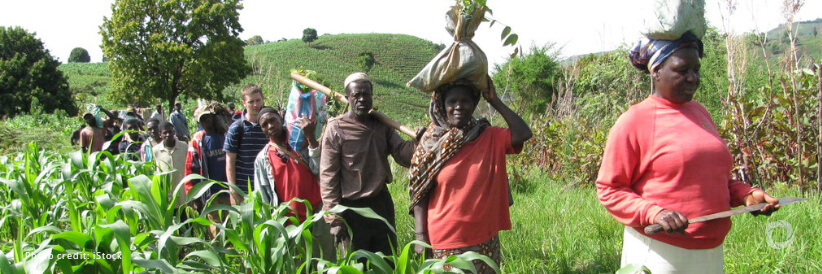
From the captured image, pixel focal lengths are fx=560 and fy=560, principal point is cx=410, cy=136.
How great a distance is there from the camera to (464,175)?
2490mm

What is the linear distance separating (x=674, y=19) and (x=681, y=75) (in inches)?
7.7

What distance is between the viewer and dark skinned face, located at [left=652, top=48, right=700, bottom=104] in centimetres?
193

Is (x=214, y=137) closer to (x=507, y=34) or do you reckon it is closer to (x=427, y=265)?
(x=507, y=34)

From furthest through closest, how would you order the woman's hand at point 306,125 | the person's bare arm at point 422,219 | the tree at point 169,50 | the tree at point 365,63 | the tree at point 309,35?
the tree at point 309,35 < the tree at point 365,63 < the tree at point 169,50 < the woman's hand at point 306,125 < the person's bare arm at point 422,219

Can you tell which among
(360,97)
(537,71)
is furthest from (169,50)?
(360,97)

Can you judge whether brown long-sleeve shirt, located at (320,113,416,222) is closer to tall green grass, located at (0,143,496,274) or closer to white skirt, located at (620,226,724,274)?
tall green grass, located at (0,143,496,274)

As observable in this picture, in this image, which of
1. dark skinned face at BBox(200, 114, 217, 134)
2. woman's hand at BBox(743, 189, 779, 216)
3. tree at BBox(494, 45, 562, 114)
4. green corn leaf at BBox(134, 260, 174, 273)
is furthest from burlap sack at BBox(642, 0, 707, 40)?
tree at BBox(494, 45, 562, 114)

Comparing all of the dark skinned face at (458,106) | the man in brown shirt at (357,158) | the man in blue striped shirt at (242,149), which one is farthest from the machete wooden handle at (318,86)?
the dark skinned face at (458,106)

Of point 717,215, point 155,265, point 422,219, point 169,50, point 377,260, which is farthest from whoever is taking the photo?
point 169,50

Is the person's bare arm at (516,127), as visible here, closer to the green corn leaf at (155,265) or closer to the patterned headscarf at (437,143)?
the patterned headscarf at (437,143)

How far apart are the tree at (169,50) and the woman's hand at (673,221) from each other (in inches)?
915

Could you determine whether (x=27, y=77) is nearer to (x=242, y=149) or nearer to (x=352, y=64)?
(x=352, y=64)

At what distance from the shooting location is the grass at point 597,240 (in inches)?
117

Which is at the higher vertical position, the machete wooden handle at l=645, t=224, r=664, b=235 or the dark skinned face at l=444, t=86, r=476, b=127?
the dark skinned face at l=444, t=86, r=476, b=127
